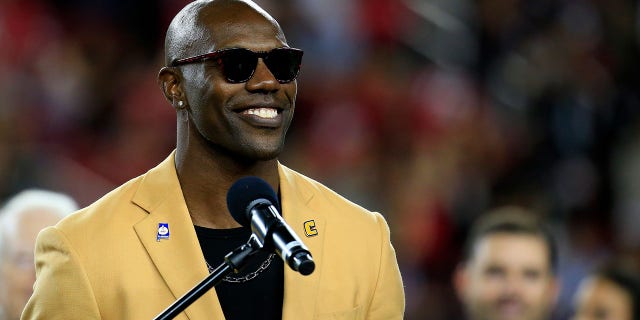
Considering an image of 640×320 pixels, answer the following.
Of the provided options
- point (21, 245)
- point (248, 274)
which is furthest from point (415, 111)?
point (248, 274)

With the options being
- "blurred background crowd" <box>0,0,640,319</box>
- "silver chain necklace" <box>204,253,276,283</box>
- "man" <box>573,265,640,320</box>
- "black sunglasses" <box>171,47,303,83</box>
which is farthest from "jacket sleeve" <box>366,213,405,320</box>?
"blurred background crowd" <box>0,0,640,319</box>

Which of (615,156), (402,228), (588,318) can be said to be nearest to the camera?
(588,318)

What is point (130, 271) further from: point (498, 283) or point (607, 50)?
point (607, 50)

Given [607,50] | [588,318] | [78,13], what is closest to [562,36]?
[607,50]

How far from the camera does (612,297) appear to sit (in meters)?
5.80

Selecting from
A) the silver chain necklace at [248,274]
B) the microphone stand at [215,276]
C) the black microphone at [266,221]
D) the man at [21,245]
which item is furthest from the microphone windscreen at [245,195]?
the man at [21,245]

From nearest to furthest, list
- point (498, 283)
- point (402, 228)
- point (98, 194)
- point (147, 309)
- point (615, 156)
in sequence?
point (147, 309) < point (498, 283) < point (98, 194) < point (402, 228) < point (615, 156)

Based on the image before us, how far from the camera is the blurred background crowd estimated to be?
26.9 ft

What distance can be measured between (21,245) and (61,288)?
2.14 meters

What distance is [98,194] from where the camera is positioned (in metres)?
7.75

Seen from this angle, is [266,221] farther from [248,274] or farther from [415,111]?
[415,111]

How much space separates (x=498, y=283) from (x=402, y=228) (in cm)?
298

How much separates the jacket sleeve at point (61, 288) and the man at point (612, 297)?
312 cm

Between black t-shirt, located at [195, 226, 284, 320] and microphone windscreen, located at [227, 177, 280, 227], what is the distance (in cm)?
61
